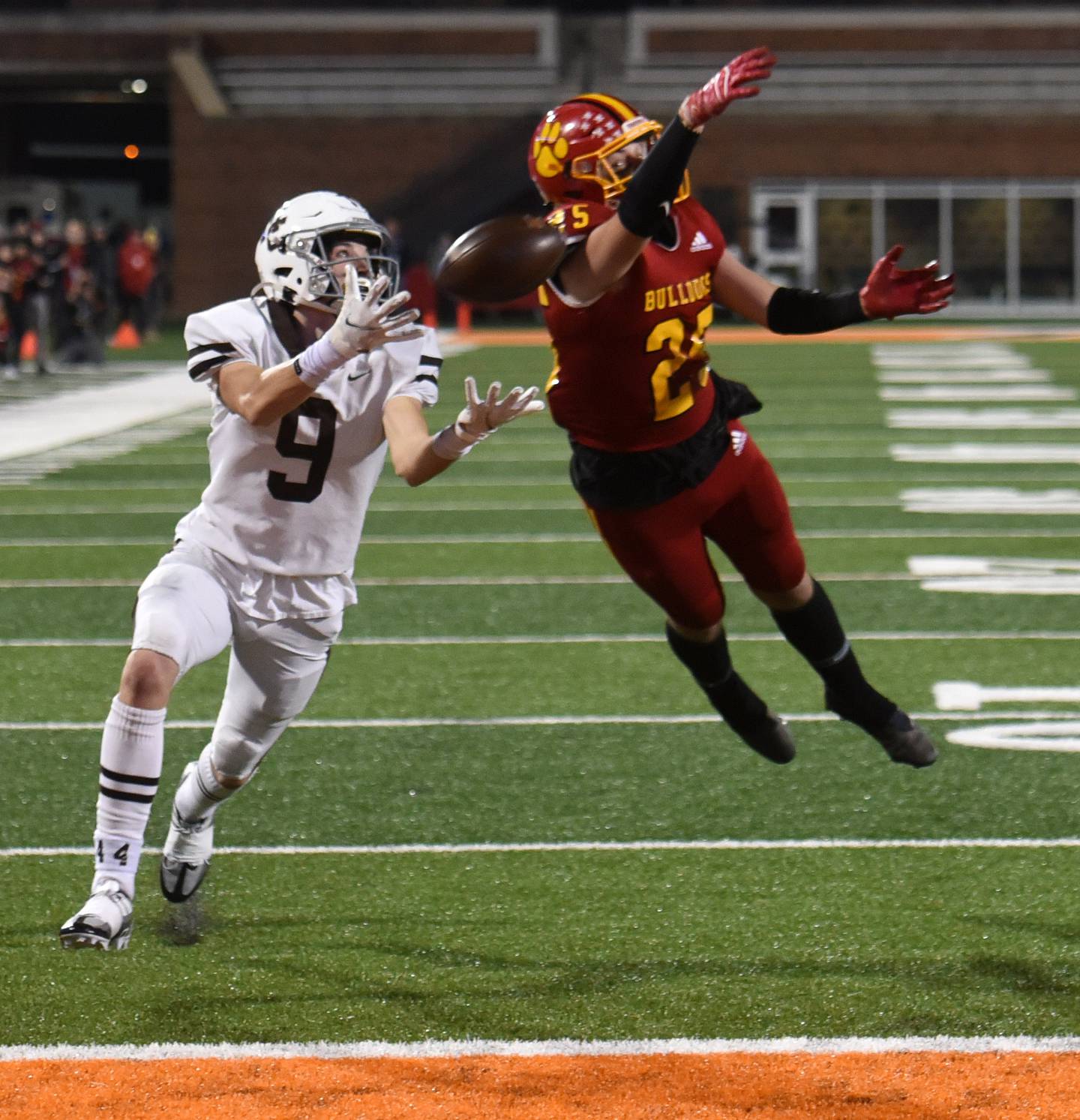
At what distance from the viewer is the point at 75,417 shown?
16672mm

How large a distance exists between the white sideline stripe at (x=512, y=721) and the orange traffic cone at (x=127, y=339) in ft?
67.2

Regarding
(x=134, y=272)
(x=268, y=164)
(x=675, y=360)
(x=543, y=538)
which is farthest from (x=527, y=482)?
(x=268, y=164)

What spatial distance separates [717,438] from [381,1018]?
167cm

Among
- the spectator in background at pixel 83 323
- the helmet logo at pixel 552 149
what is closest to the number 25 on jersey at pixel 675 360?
the helmet logo at pixel 552 149

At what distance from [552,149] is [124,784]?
167cm

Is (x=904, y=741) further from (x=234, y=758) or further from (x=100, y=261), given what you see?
(x=100, y=261)

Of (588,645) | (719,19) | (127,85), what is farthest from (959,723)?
(127,85)

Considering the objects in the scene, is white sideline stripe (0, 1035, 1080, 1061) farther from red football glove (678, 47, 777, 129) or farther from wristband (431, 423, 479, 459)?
red football glove (678, 47, 777, 129)

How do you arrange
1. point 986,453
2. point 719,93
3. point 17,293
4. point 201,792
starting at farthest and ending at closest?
point 17,293
point 986,453
point 201,792
point 719,93

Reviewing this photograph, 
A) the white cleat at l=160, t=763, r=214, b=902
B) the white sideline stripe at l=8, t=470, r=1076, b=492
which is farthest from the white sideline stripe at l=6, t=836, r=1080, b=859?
the white sideline stripe at l=8, t=470, r=1076, b=492

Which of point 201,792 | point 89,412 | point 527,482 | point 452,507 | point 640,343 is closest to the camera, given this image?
point 201,792

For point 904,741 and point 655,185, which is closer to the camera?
point 655,185

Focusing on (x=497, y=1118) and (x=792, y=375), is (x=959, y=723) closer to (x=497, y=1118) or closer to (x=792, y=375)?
(x=497, y=1118)

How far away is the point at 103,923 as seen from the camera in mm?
3795
